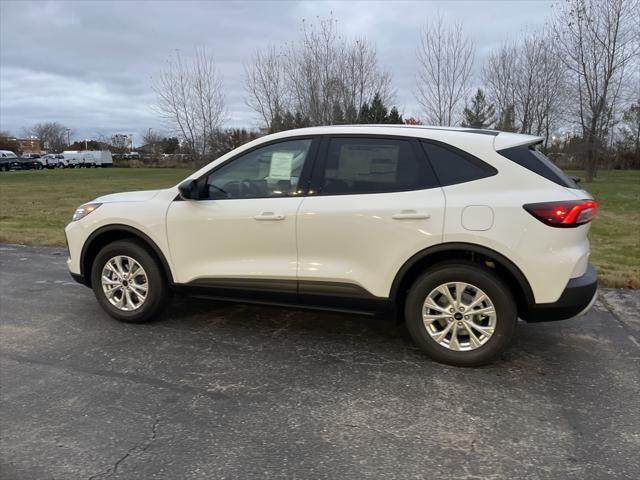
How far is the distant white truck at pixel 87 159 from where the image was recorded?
71938mm

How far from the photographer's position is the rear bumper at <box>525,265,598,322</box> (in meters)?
3.66

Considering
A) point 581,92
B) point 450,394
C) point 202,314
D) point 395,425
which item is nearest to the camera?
point 395,425

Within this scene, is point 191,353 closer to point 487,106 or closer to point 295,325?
point 295,325

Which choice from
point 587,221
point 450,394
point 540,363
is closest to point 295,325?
point 450,394

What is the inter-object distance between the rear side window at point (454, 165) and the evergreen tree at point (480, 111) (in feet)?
74.3

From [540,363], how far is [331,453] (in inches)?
79.4

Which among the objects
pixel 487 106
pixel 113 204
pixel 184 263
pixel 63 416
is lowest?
Result: pixel 63 416

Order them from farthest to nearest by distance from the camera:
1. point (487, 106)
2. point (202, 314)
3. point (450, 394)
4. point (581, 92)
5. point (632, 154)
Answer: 1. point (632, 154)
2. point (487, 106)
3. point (581, 92)
4. point (202, 314)
5. point (450, 394)

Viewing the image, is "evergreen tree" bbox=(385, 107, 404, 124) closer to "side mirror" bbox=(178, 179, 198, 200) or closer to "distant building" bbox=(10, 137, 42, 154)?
"side mirror" bbox=(178, 179, 198, 200)

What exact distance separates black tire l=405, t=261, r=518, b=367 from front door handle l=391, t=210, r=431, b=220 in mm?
390

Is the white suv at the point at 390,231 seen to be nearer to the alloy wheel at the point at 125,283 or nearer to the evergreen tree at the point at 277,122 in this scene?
the alloy wheel at the point at 125,283

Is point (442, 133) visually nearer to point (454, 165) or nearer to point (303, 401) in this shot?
point (454, 165)

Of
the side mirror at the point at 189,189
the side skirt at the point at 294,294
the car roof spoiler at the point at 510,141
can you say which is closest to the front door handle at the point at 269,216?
the side skirt at the point at 294,294

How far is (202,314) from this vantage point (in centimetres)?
524
